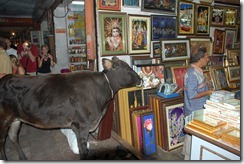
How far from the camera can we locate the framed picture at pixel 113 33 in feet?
9.72

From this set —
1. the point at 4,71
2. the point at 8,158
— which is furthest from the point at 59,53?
the point at 8,158

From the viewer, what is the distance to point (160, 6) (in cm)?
341

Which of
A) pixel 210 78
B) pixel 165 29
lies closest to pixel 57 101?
pixel 165 29

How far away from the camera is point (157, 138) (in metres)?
3.20

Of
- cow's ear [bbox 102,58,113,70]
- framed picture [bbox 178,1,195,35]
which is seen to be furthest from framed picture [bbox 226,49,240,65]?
cow's ear [bbox 102,58,113,70]

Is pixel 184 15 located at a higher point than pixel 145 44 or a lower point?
higher

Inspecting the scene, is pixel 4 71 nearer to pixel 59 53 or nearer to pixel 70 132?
pixel 70 132

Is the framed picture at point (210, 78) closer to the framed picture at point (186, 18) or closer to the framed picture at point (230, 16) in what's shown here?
the framed picture at point (186, 18)

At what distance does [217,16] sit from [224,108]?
328cm

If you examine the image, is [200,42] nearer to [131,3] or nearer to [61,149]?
[131,3]

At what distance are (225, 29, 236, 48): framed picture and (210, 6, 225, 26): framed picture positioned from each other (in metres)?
0.35

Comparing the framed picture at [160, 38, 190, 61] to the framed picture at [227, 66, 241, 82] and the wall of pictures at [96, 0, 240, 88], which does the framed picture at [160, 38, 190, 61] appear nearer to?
the wall of pictures at [96, 0, 240, 88]

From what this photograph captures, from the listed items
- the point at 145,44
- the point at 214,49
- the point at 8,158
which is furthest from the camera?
the point at 214,49

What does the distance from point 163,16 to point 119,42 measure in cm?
105
